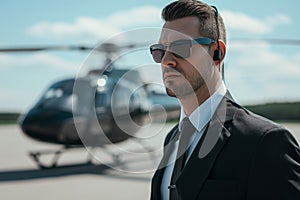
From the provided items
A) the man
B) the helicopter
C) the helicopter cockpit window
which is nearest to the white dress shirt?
the man

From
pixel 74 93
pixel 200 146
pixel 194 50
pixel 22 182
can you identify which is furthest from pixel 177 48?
pixel 74 93

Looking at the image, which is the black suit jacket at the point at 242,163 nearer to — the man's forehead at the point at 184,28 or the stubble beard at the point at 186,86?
the stubble beard at the point at 186,86

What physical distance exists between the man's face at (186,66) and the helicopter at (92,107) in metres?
8.00

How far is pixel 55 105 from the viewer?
10094mm

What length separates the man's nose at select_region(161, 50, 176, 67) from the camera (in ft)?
5.57

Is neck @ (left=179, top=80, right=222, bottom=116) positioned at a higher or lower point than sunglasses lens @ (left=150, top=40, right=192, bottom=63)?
lower

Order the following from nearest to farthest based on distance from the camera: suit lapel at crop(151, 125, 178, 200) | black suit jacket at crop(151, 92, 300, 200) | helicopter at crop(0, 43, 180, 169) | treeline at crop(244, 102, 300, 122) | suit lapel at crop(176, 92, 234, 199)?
1. black suit jacket at crop(151, 92, 300, 200)
2. suit lapel at crop(176, 92, 234, 199)
3. suit lapel at crop(151, 125, 178, 200)
4. helicopter at crop(0, 43, 180, 169)
5. treeline at crop(244, 102, 300, 122)

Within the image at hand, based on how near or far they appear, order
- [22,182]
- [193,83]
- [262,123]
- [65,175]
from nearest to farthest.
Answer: [262,123] < [193,83] < [22,182] < [65,175]

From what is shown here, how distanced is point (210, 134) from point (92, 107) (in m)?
8.47

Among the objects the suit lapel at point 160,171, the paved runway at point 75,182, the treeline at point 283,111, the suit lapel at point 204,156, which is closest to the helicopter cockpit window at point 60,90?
the paved runway at point 75,182

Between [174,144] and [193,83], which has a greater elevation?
[193,83]

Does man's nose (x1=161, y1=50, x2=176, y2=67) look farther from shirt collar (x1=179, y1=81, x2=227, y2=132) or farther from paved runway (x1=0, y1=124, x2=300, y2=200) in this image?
paved runway (x1=0, y1=124, x2=300, y2=200)

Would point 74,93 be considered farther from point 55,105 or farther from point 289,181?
point 289,181

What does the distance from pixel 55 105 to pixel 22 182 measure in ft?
6.35
